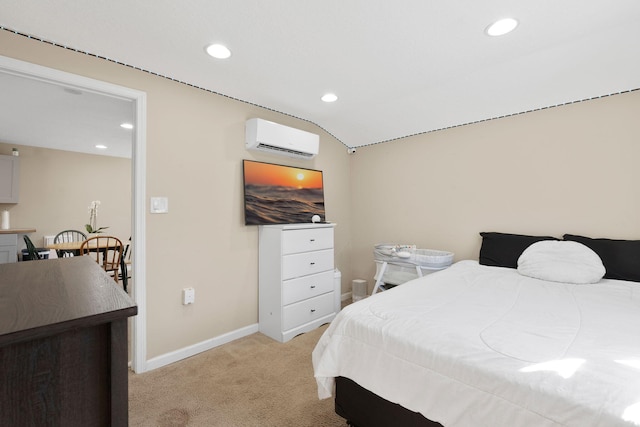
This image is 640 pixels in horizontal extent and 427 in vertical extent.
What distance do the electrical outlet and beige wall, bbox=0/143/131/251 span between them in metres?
4.36

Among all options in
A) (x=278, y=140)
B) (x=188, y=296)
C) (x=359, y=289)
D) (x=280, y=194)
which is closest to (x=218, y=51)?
(x=278, y=140)

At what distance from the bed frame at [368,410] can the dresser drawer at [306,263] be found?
1251mm

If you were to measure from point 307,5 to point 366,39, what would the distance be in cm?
45

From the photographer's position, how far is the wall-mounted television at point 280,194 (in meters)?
2.75

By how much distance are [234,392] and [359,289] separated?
6.77ft

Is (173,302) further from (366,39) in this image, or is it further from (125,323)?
(366,39)

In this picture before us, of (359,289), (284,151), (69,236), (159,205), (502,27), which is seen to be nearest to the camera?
(502,27)

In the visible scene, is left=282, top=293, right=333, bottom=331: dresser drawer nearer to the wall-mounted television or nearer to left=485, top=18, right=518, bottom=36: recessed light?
the wall-mounted television

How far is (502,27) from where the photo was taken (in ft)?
5.54

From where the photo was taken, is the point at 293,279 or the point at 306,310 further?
the point at 306,310

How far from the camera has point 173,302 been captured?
2281 millimetres

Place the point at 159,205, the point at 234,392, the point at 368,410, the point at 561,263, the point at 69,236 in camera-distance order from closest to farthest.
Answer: the point at 368,410, the point at 234,392, the point at 561,263, the point at 159,205, the point at 69,236

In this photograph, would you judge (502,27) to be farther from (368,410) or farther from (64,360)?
(64,360)

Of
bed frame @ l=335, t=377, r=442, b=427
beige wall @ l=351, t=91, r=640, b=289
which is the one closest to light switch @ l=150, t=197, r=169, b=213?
bed frame @ l=335, t=377, r=442, b=427
